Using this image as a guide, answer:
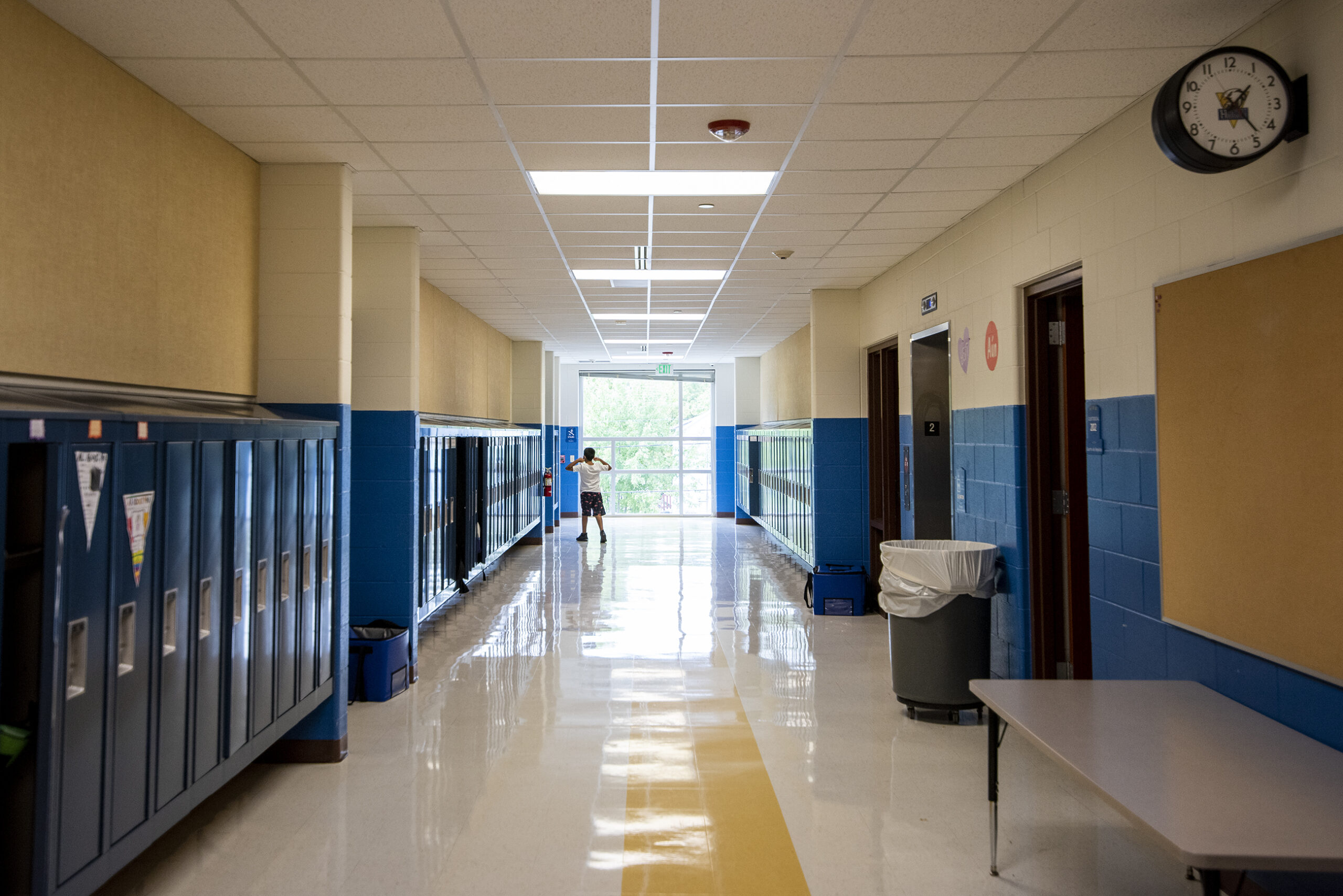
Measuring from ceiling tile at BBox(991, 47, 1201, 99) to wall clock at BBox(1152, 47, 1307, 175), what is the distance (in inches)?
17.0

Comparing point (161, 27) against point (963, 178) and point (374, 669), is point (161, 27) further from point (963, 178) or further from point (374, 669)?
point (963, 178)

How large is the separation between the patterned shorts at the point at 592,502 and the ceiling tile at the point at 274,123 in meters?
8.38

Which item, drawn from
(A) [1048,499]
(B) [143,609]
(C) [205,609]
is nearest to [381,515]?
(C) [205,609]

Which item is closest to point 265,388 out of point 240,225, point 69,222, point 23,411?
point 240,225

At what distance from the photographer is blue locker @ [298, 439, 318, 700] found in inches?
137

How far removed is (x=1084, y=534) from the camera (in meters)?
4.15

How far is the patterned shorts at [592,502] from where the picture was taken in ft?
38.8

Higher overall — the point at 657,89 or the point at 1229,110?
the point at 657,89

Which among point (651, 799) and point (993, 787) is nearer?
point (993, 787)

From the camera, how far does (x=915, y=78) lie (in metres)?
3.11

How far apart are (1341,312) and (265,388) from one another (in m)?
4.02

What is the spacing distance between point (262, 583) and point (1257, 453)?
3.32 m

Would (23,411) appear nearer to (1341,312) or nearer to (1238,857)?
(1238,857)

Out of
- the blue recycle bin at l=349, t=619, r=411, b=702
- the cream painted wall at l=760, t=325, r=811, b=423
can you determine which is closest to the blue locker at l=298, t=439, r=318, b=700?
the blue recycle bin at l=349, t=619, r=411, b=702
